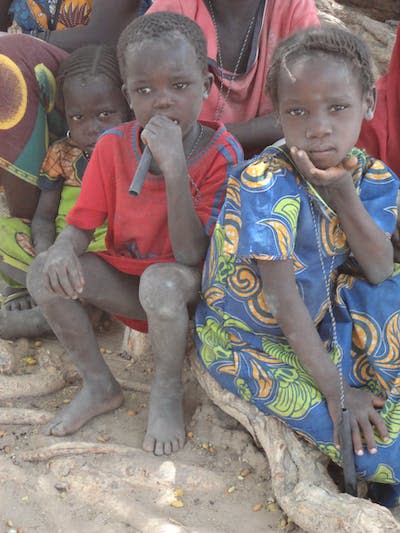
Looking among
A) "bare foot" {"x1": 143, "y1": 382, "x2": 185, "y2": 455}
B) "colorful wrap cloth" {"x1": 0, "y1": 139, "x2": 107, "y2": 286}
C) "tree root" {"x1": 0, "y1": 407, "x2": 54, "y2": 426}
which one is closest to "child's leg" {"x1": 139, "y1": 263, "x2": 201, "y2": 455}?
"bare foot" {"x1": 143, "y1": 382, "x2": 185, "y2": 455}

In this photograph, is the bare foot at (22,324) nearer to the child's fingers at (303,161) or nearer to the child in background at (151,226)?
the child in background at (151,226)

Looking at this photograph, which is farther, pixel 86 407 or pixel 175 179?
pixel 86 407

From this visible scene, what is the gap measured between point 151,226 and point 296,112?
2.16 ft

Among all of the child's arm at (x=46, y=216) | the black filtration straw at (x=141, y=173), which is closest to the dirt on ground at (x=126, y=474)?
the child's arm at (x=46, y=216)

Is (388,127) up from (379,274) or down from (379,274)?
up

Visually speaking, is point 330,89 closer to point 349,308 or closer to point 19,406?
point 349,308

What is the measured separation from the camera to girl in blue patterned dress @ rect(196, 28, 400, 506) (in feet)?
6.29

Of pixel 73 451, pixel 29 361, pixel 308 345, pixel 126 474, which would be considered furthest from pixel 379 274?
pixel 29 361

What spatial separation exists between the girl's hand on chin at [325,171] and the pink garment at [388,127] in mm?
827

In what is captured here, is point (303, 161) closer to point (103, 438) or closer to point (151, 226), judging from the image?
point (151, 226)

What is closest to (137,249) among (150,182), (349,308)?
(150,182)

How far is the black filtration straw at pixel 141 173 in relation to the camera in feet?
6.49

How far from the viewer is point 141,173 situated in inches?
80.4

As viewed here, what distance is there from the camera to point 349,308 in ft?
6.88
